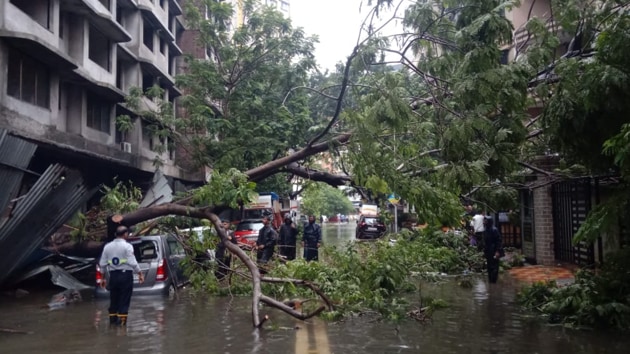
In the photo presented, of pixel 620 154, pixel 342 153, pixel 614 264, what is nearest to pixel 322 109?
pixel 342 153

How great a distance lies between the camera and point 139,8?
26719 millimetres

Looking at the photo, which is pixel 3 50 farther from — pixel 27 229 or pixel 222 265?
pixel 222 265

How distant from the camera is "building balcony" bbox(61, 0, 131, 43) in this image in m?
19.5

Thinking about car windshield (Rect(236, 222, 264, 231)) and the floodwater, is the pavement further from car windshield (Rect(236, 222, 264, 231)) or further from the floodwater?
car windshield (Rect(236, 222, 264, 231))

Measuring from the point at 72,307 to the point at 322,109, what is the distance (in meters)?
23.5

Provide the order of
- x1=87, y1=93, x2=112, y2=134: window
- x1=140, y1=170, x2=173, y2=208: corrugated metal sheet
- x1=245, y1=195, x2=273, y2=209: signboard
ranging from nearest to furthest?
1. x1=140, y1=170, x2=173, y2=208: corrugated metal sheet
2. x1=87, y1=93, x2=112, y2=134: window
3. x1=245, y1=195, x2=273, y2=209: signboard

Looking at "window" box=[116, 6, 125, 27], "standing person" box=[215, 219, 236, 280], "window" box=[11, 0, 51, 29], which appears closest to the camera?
"standing person" box=[215, 219, 236, 280]

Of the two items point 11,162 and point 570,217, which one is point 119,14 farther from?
point 570,217

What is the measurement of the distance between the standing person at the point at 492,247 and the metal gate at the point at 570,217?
2111mm

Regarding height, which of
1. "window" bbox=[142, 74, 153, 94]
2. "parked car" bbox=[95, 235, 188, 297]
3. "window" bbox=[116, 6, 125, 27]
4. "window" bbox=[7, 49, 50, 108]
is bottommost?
"parked car" bbox=[95, 235, 188, 297]

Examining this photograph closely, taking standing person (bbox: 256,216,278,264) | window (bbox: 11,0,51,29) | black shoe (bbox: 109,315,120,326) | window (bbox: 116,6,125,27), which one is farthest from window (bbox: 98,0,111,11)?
black shoe (bbox: 109,315,120,326)

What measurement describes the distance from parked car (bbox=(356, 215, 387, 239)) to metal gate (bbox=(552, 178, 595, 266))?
1768cm

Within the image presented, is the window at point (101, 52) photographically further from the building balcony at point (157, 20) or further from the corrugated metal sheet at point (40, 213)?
the corrugated metal sheet at point (40, 213)

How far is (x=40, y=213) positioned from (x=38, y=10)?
9028 mm
